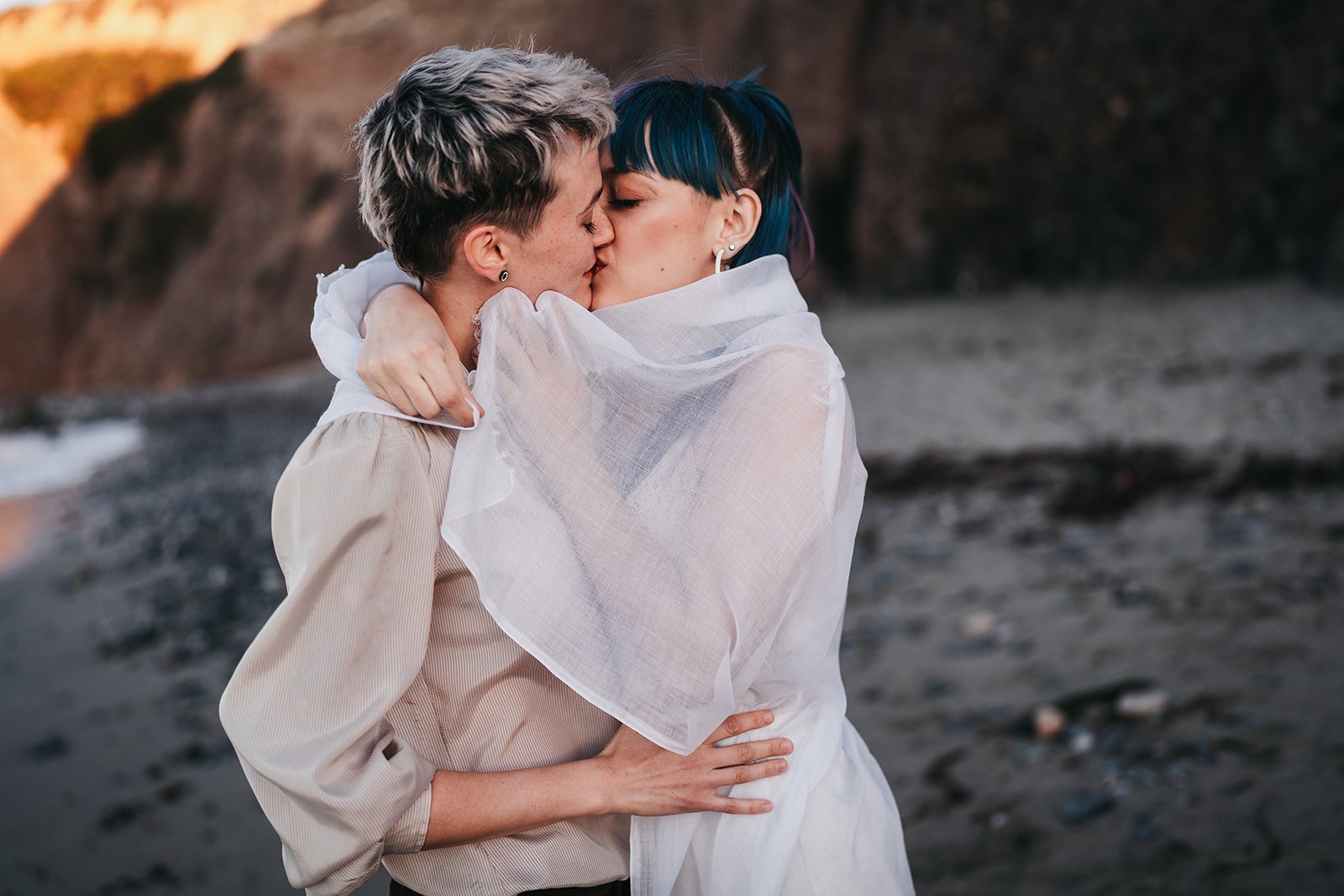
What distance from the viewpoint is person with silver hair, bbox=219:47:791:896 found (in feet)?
5.08

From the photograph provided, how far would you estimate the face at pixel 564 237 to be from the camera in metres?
1.85

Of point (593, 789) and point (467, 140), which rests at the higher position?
point (467, 140)

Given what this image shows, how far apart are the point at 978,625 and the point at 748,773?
406 centimetres

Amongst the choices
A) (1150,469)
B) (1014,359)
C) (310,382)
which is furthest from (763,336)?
(310,382)

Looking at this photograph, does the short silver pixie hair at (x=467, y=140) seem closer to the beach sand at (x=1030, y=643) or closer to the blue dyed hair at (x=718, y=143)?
the blue dyed hair at (x=718, y=143)

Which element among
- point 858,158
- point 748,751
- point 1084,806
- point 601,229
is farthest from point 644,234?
point 858,158

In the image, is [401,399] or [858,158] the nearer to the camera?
[401,399]

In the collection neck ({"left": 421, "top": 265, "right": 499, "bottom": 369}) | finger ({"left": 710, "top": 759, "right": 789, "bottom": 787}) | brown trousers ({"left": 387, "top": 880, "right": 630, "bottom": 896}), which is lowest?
brown trousers ({"left": 387, "top": 880, "right": 630, "bottom": 896})

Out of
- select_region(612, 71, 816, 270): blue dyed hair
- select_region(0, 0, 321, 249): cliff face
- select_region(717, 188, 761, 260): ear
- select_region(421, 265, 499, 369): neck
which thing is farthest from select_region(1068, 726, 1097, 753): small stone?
select_region(0, 0, 321, 249): cliff face

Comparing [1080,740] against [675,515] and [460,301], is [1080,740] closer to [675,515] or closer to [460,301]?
[675,515]

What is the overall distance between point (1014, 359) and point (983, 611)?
22.8 ft

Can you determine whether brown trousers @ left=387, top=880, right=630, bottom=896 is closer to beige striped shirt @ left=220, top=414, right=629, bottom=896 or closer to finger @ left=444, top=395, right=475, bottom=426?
beige striped shirt @ left=220, top=414, right=629, bottom=896

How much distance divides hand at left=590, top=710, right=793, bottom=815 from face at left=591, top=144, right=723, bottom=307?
2.93 ft

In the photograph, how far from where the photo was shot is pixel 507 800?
1.71 metres
